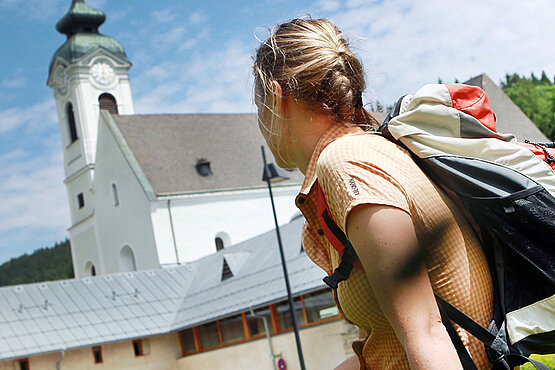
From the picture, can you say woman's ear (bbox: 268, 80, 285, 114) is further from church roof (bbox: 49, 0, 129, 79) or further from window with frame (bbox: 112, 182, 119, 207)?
church roof (bbox: 49, 0, 129, 79)

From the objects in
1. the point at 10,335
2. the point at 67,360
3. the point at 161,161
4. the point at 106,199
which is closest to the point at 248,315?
the point at 67,360

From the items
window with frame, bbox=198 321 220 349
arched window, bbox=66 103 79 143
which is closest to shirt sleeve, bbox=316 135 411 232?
window with frame, bbox=198 321 220 349

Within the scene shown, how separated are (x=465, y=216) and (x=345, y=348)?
78.3 feet

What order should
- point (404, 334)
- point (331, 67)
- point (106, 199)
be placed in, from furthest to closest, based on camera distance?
point (106, 199)
point (331, 67)
point (404, 334)

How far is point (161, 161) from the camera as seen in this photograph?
4356cm

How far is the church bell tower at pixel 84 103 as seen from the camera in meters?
48.9

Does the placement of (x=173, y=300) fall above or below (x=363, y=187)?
above

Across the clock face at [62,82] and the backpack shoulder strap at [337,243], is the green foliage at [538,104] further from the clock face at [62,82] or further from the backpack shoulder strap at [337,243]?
the backpack shoulder strap at [337,243]

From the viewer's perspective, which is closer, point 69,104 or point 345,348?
point 345,348

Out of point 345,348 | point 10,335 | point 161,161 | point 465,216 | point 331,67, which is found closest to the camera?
point 465,216

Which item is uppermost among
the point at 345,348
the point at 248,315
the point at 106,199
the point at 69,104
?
the point at 69,104

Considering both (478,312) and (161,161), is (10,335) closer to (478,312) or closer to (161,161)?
(161,161)

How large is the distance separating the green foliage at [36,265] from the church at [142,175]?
41.5m

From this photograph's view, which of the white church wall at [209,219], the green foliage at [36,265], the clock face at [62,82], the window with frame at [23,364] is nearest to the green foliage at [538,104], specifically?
the white church wall at [209,219]
